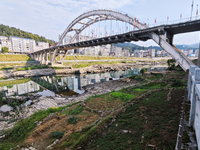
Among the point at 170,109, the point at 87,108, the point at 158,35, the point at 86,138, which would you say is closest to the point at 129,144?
the point at 86,138

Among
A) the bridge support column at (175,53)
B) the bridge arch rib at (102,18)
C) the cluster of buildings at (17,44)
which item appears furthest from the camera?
the cluster of buildings at (17,44)

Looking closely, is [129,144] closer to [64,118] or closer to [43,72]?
[64,118]

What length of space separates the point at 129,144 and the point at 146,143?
0.67m

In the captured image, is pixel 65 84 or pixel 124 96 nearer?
pixel 124 96

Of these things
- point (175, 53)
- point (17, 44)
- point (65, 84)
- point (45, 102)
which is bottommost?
point (45, 102)

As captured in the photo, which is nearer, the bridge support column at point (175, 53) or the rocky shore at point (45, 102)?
the rocky shore at point (45, 102)

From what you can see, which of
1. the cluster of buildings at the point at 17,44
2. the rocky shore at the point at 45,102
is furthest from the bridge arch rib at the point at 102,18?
the cluster of buildings at the point at 17,44

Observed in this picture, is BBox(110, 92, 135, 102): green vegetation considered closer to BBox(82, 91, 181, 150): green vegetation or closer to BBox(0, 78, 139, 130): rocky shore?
BBox(82, 91, 181, 150): green vegetation

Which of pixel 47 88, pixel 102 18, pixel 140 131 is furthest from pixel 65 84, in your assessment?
pixel 140 131

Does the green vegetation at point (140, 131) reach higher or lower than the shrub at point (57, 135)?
higher

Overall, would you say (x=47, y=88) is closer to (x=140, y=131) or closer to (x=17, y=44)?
(x=140, y=131)

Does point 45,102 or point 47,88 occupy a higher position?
point 47,88

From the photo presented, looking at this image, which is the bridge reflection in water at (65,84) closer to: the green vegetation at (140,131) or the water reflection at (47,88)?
the water reflection at (47,88)

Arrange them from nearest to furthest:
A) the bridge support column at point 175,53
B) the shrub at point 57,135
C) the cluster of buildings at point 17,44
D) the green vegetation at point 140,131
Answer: the green vegetation at point 140,131, the shrub at point 57,135, the bridge support column at point 175,53, the cluster of buildings at point 17,44
